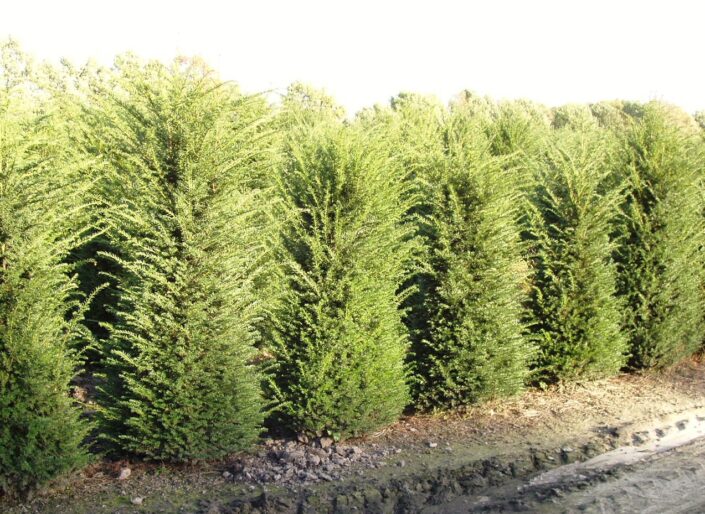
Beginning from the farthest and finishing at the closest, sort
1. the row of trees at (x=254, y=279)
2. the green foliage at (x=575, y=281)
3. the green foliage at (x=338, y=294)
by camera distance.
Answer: the green foliage at (x=575, y=281) → the green foliage at (x=338, y=294) → the row of trees at (x=254, y=279)

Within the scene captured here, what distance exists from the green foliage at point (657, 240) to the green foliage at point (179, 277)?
20.8ft

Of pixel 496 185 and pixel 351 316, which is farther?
pixel 496 185

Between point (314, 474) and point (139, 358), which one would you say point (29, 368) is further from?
point (314, 474)

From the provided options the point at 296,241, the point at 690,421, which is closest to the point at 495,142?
the point at 690,421

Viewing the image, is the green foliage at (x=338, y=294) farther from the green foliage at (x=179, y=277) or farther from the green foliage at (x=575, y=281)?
the green foliage at (x=575, y=281)

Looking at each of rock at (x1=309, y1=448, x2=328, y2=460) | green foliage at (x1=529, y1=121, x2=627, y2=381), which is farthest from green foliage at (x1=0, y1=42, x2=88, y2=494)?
green foliage at (x1=529, y1=121, x2=627, y2=381)

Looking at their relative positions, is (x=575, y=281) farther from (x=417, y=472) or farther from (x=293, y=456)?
(x=293, y=456)

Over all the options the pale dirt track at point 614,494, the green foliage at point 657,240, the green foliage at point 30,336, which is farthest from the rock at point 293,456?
the green foliage at point 657,240

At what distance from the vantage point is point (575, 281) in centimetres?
860

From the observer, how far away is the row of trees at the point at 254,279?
5.51 m

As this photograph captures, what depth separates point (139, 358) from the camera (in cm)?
568

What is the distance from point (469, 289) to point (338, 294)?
5.92 feet

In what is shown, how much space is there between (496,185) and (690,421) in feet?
12.9

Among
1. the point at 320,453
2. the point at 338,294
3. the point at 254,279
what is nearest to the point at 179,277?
the point at 254,279
